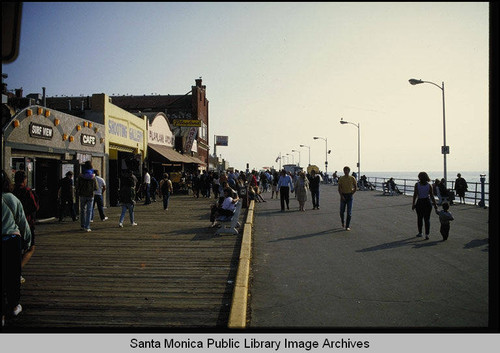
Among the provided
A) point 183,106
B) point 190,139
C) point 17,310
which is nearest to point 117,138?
point 17,310

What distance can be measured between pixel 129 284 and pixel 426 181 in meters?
7.57

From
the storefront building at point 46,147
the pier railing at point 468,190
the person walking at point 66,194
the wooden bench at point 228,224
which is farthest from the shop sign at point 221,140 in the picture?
the wooden bench at point 228,224

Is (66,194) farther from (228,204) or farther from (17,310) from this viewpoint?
(17,310)

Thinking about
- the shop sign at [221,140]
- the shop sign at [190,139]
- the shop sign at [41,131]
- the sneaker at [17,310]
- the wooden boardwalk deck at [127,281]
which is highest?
the shop sign at [221,140]

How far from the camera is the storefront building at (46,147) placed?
10414 millimetres

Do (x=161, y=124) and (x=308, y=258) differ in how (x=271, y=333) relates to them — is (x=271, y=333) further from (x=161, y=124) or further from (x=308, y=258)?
(x=161, y=124)

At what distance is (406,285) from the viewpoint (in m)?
5.59

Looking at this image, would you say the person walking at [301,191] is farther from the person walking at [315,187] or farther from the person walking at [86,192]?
the person walking at [86,192]

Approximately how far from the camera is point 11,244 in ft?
13.6

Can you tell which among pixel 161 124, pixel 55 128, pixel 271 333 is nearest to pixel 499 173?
pixel 271 333

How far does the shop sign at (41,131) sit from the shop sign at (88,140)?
2.63 meters

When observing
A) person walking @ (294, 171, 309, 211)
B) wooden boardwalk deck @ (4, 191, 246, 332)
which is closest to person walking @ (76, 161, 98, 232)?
wooden boardwalk deck @ (4, 191, 246, 332)

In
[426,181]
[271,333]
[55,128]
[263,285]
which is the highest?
[55,128]

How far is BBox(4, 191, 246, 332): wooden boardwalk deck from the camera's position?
4.28 meters
